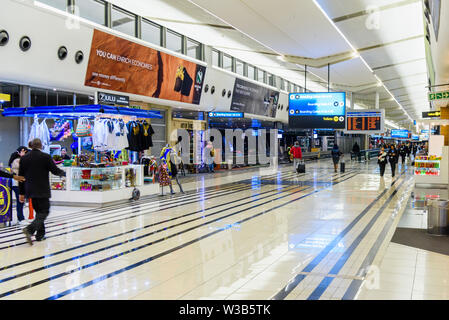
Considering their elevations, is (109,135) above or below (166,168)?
above

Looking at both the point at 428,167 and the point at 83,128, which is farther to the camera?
the point at 428,167

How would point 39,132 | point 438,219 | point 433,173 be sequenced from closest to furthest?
point 438,219 → point 39,132 → point 433,173

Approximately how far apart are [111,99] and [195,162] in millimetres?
8942

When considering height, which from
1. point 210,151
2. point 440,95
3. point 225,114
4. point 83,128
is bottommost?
point 210,151

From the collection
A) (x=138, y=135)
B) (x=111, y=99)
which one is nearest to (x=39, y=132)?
(x=111, y=99)

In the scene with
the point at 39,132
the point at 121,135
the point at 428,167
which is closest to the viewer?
the point at 39,132

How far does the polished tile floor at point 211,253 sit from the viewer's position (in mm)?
4605

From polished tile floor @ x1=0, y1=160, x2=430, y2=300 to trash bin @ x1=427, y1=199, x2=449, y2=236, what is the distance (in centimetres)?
77

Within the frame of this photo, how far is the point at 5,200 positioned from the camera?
323 inches

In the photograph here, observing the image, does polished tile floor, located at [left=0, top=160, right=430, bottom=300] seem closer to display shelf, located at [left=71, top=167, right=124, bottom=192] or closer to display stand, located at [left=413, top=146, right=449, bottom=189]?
display shelf, located at [left=71, top=167, right=124, bottom=192]

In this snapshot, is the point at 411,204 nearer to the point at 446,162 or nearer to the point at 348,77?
the point at 446,162

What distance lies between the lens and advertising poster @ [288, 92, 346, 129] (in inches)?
665

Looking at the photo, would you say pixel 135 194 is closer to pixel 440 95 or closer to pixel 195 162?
pixel 440 95
